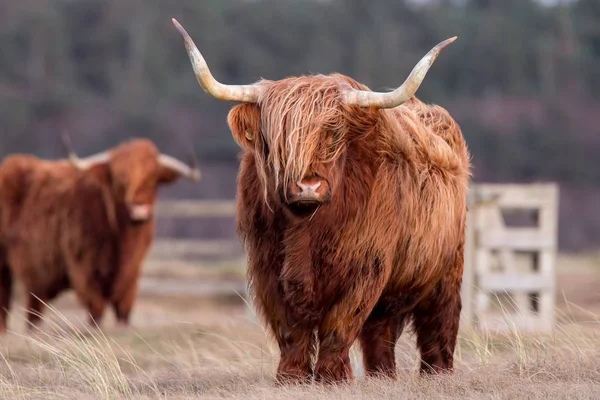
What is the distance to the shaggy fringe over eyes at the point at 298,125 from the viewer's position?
479cm

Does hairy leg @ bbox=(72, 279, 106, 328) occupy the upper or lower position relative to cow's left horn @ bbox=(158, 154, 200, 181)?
lower

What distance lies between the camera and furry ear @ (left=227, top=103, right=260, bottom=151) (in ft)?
16.6

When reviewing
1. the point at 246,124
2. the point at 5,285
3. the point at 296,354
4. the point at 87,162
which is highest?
the point at 246,124

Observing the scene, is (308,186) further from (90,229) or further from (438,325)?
(90,229)

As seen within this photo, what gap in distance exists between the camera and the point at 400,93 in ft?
16.1

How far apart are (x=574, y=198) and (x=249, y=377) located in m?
29.3

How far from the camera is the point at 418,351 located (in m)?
5.80

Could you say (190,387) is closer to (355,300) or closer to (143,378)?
(143,378)

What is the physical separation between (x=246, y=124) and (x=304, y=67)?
35163mm

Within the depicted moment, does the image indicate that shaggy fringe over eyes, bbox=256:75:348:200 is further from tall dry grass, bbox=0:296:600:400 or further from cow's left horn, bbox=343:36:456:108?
tall dry grass, bbox=0:296:600:400

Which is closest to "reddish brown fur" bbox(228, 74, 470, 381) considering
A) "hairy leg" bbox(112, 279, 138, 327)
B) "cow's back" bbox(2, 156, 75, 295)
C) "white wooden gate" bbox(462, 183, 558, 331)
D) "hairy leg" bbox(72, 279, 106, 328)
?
"white wooden gate" bbox(462, 183, 558, 331)

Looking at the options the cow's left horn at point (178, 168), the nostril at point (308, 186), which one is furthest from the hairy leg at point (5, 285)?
the nostril at point (308, 186)

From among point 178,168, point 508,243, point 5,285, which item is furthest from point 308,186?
point 5,285

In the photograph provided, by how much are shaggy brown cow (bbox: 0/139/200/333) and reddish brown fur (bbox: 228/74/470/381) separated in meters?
5.77
